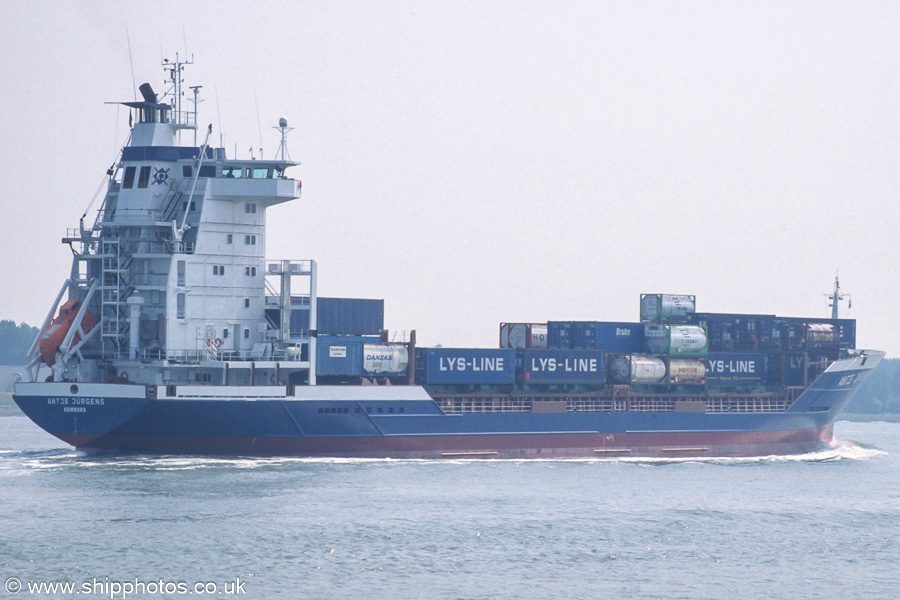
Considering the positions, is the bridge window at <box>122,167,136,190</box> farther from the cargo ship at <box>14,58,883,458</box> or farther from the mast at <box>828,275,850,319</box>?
the mast at <box>828,275,850,319</box>

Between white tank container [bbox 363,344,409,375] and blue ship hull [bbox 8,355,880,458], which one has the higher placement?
white tank container [bbox 363,344,409,375]

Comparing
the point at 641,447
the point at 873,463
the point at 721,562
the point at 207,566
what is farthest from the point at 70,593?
the point at 873,463

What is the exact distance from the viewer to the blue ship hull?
4641 cm

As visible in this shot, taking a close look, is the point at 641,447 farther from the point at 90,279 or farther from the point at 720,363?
the point at 90,279

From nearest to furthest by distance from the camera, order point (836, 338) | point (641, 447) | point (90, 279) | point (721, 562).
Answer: point (721, 562), point (90, 279), point (641, 447), point (836, 338)

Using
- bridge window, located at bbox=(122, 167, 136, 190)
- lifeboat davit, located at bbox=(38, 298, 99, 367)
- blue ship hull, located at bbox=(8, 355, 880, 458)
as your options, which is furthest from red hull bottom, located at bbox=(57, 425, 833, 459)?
bridge window, located at bbox=(122, 167, 136, 190)

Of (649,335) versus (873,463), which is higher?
(649,335)

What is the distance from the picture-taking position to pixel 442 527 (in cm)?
3622

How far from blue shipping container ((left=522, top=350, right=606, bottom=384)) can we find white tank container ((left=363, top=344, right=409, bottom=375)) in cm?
658

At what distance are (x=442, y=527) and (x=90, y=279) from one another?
2101cm

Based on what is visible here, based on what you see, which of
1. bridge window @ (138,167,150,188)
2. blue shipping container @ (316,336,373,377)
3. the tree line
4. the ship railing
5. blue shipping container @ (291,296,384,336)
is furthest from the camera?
the tree line

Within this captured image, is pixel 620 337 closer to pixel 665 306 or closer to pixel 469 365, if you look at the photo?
pixel 665 306

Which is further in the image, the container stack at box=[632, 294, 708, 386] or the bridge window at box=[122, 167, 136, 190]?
the container stack at box=[632, 294, 708, 386]

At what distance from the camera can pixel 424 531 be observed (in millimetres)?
35562
